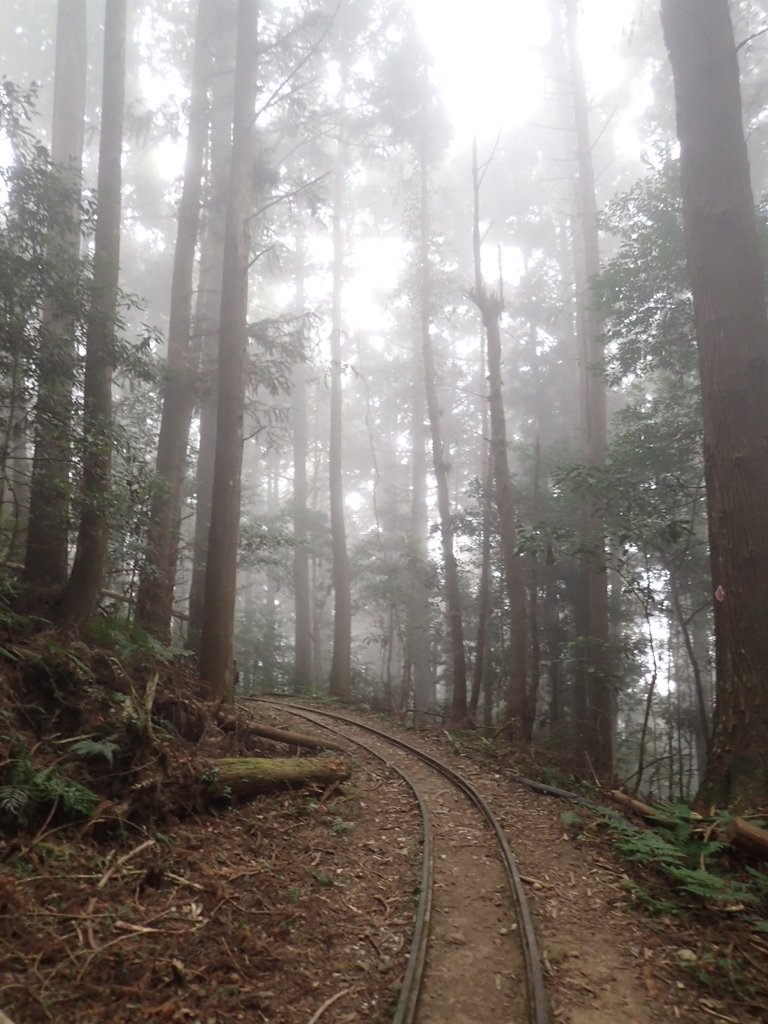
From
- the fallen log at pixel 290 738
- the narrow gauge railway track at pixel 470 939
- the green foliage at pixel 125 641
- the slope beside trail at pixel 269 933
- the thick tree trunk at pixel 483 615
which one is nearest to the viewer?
the slope beside trail at pixel 269 933

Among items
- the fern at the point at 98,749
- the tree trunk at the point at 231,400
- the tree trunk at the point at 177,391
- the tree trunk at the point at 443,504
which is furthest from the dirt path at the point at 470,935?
the tree trunk at the point at 443,504

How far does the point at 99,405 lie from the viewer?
8.06m

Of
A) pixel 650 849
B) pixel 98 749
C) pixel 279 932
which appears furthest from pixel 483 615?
pixel 279 932

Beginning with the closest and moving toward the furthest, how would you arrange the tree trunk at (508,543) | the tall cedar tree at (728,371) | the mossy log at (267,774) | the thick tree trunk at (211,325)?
the tall cedar tree at (728,371), the mossy log at (267,774), the tree trunk at (508,543), the thick tree trunk at (211,325)

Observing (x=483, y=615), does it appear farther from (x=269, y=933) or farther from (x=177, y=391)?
(x=269, y=933)

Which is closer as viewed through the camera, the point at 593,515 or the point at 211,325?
the point at 593,515

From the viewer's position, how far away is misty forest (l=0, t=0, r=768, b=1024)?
596cm

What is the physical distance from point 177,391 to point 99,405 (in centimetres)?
371

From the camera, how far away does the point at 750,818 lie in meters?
4.98

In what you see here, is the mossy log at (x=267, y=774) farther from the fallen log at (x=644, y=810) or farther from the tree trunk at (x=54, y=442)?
the tree trunk at (x=54, y=442)

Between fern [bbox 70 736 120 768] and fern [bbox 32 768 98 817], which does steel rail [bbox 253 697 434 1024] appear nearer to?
fern [bbox 32 768 98 817]

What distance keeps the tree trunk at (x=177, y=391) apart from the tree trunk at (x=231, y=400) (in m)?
1.02

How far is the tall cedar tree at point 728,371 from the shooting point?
18.1 ft

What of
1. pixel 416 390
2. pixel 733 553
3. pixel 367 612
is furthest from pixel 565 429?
pixel 733 553
